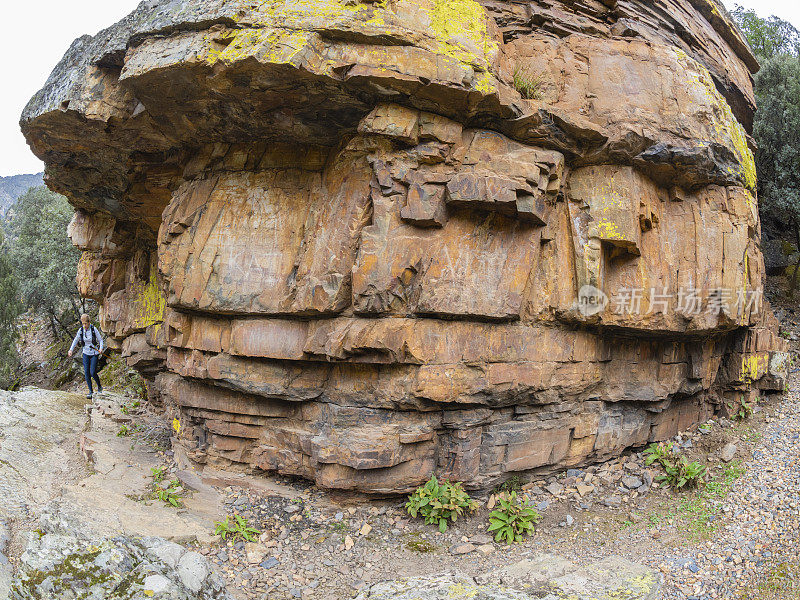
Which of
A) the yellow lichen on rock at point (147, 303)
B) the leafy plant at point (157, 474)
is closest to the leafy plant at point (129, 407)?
the yellow lichen on rock at point (147, 303)

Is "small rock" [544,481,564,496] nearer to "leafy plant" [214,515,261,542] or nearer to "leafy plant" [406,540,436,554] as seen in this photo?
"leafy plant" [406,540,436,554]

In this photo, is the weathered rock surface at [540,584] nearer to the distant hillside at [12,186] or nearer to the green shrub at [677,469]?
the green shrub at [677,469]

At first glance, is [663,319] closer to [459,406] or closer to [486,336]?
[486,336]

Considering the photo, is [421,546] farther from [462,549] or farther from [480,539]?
[480,539]

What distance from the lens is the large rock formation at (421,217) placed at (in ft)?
27.3

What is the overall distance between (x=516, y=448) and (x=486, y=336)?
231 cm

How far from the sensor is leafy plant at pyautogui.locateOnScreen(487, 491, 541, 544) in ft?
27.4

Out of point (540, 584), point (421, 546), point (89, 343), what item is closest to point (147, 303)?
point (89, 343)

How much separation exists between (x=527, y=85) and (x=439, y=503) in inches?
314

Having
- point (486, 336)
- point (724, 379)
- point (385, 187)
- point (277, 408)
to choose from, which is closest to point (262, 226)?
point (385, 187)

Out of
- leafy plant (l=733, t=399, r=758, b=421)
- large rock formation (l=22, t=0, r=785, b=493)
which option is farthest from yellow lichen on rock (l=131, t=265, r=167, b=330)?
leafy plant (l=733, t=399, r=758, b=421)

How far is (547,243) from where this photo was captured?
962 cm

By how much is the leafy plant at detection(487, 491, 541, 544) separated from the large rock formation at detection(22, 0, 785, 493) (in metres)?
0.66

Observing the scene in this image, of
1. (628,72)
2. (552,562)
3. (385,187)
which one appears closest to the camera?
(552,562)
